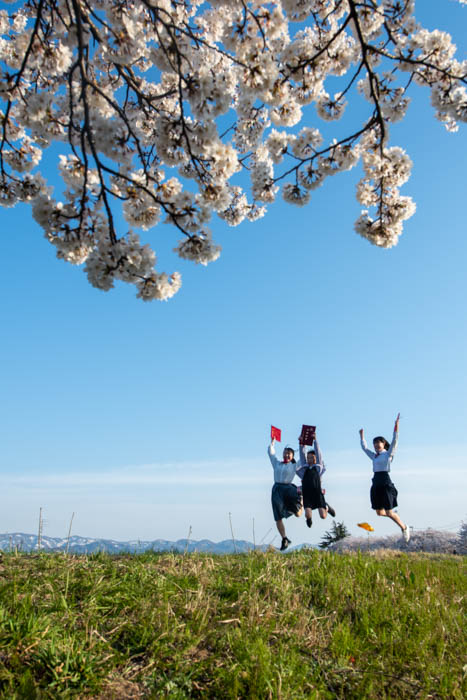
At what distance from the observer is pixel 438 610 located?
445 cm

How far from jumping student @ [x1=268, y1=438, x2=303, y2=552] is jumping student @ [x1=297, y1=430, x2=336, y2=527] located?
528mm

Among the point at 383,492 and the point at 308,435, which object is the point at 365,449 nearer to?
the point at 383,492

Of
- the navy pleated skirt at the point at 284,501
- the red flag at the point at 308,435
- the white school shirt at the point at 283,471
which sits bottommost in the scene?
the navy pleated skirt at the point at 284,501

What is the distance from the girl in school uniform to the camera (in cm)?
1033

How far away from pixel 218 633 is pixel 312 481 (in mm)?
7558

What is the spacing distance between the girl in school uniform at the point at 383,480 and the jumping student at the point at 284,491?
1884 mm

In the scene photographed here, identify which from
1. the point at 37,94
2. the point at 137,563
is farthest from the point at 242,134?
the point at 137,563

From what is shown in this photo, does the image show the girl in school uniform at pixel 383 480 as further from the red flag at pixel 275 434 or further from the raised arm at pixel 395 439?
the red flag at pixel 275 434

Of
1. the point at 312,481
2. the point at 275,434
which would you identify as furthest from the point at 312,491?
the point at 275,434

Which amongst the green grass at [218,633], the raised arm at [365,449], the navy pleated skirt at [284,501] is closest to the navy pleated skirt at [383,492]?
the raised arm at [365,449]

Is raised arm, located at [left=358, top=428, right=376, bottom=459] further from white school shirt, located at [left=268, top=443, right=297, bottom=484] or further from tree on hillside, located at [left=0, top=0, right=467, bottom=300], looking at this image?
tree on hillside, located at [left=0, top=0, right=467, bottom=300]

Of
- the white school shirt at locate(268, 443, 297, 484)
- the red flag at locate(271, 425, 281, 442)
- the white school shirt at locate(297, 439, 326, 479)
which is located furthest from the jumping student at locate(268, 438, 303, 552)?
the white school shirt at locate(297, 439, 326, 479)

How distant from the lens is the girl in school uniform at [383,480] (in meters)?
10.3

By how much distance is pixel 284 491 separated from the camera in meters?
10.0
